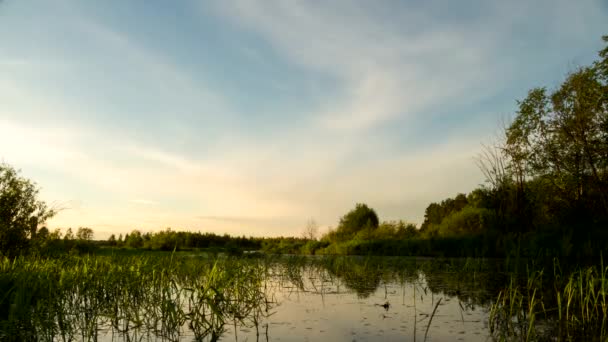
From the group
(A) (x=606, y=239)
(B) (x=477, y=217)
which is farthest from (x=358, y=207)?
(A) (x=606, y=239)

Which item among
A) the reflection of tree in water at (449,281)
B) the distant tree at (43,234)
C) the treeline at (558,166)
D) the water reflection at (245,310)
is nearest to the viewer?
the water reflection at (245,310)

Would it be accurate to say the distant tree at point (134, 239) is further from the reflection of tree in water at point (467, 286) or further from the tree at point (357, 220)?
the reflection of tree in water at point (467, 286)

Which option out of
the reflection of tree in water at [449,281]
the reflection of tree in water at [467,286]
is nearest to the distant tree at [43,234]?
the reflection of tree in water at [449,281]

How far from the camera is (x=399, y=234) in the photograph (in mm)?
30797

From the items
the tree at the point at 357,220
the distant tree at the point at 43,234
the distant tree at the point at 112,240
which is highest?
the tree at the point at 357,220

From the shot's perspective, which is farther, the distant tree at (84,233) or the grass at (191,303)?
the distant tree at (84,233)

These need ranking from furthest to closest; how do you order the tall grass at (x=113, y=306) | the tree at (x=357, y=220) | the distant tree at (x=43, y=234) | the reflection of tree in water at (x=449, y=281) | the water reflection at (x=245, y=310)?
1. the tree at (x=357, y=220)
2. the distant tree at (x=43, y=234)
3. the reflection of tree in water at (x=449, y=281)
4. the water reflection at (x=245, y=310)
5. the tall grass at (x=113, y=306)

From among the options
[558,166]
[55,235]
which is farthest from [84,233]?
[558,166]

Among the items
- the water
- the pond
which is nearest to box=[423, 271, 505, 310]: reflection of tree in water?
the pond

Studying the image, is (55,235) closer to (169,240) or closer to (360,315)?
(360,315)

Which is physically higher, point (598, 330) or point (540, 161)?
point (540, 161)

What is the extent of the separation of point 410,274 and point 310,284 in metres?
Result: 3.37

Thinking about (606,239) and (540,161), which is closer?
(606,239)

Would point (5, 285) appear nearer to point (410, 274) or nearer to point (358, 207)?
point (410, 274)
